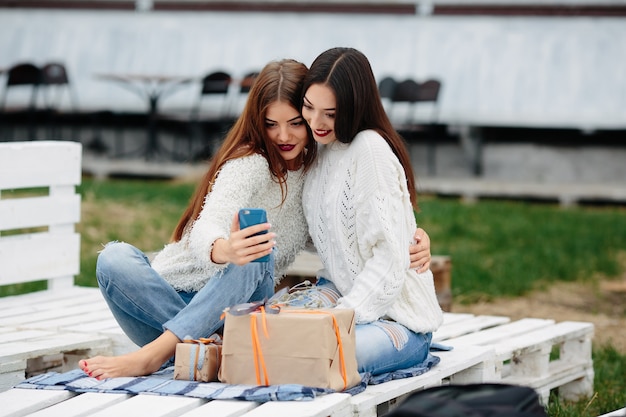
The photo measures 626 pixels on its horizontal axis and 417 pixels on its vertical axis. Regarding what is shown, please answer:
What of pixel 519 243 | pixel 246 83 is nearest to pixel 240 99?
pixel 246 83

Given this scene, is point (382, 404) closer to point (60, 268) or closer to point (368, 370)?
point (368, 370)

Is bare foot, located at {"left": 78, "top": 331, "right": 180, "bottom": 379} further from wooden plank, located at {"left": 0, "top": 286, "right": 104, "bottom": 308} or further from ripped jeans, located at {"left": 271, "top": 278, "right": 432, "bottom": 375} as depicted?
wooden plank, located at {"left": 0, "top": 286, "right": 104, "bottom": 308}

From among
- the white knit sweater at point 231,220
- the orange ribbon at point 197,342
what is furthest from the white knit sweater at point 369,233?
the orange ribbon at point 197,342

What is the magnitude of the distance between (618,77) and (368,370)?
8879mm

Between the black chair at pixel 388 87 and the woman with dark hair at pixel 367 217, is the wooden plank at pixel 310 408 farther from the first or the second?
the black chair at pixel 388 87

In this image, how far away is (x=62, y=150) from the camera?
509 cm

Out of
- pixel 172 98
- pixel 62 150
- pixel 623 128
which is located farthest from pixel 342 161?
pixel 172 98

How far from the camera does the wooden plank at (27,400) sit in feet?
10.3

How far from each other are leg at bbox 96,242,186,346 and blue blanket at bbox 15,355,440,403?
0.26 m

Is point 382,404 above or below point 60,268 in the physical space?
below

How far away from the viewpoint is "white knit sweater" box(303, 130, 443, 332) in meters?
3.55

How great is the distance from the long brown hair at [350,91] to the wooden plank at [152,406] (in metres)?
0.99

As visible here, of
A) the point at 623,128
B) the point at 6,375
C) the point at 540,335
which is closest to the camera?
the point at 6,375

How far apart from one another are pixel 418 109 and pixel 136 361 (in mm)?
9043
